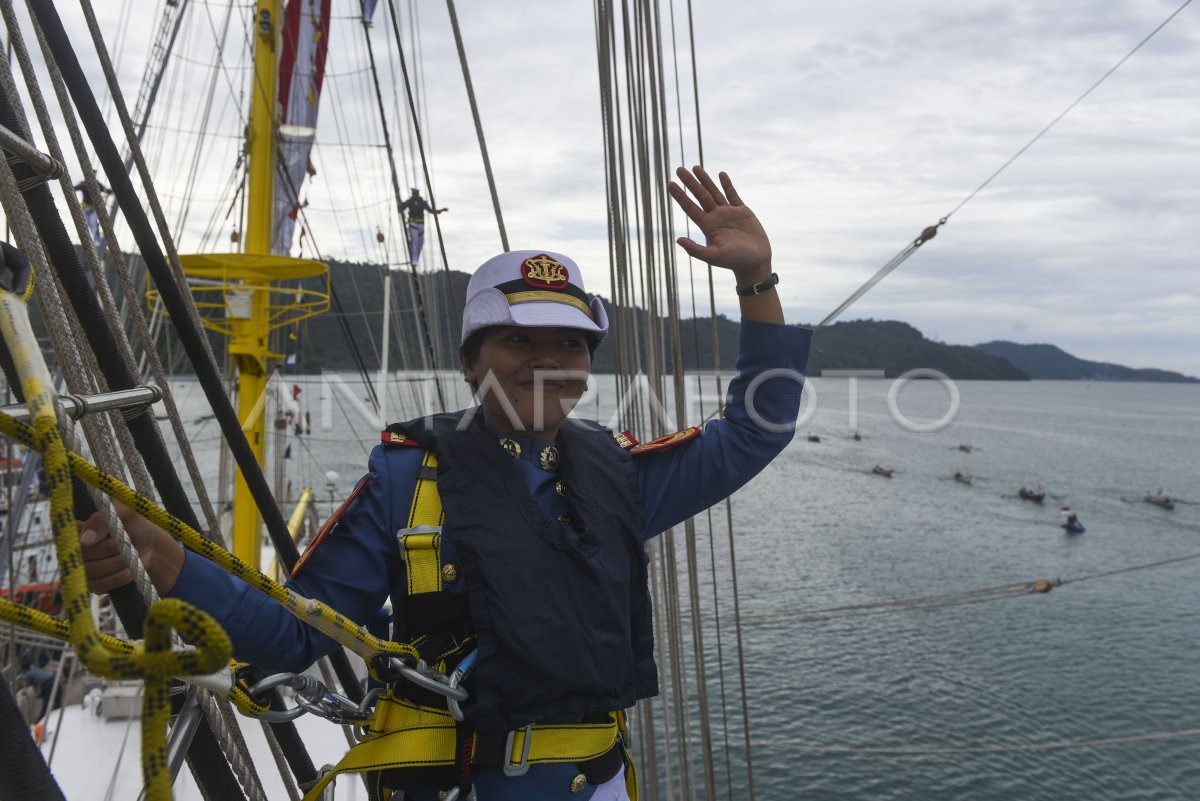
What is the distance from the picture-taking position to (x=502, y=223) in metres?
3.51

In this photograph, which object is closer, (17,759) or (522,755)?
(17,759)

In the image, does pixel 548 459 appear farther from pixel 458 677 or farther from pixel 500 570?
pixel 458 677

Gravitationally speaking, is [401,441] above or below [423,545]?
above

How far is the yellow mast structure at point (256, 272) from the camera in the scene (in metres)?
8.59

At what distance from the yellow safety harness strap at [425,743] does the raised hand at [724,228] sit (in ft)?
3.65

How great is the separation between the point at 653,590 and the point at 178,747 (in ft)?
9.05

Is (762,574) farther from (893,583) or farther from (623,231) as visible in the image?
(623,231)

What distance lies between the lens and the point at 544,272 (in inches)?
70.2

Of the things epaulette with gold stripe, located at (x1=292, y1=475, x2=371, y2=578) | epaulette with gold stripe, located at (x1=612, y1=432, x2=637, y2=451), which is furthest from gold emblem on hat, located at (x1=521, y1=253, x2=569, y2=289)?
epaulette with gold stripe, located at (x1=292, y1=475, x2=371, y2=578)

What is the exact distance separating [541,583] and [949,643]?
22.8 m

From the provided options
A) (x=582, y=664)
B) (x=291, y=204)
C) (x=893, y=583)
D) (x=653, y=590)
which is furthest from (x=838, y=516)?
(x=582, y=664)

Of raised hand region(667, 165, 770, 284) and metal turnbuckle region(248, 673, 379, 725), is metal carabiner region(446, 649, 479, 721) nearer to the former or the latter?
metal turnbuckle region(248, 673, 379, 725)

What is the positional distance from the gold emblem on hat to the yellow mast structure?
23.6ft

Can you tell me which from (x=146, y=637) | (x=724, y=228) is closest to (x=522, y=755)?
(x=146, y=637)
